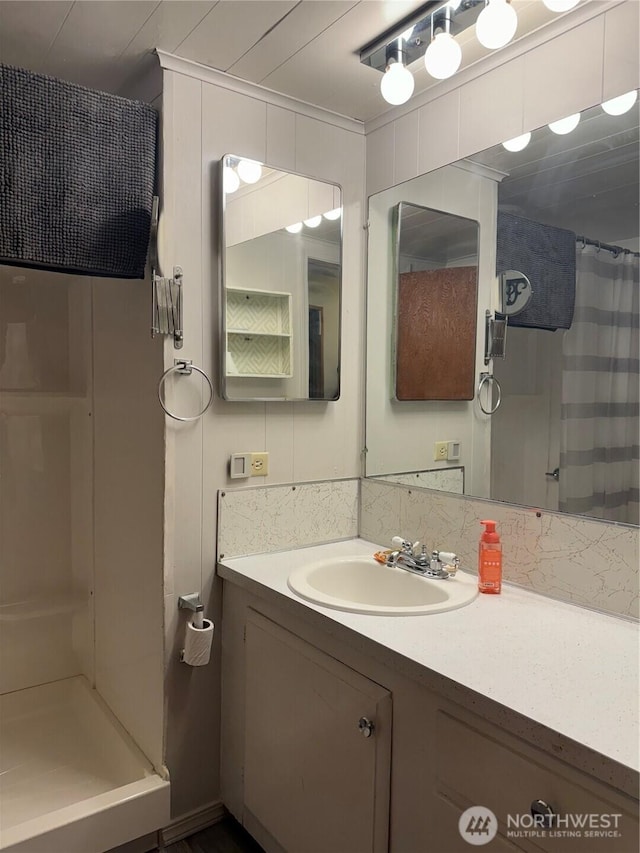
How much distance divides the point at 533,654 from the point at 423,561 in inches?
19.9

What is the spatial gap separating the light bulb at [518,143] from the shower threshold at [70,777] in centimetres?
200

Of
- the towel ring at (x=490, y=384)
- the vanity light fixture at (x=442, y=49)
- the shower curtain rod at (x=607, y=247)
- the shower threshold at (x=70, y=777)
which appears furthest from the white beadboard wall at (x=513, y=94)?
the shower threshold at (x=70, y=777)

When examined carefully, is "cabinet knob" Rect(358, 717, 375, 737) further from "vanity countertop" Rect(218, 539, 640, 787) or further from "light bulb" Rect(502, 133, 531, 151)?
"light bulb" Rect(502, 133, 531, 151)

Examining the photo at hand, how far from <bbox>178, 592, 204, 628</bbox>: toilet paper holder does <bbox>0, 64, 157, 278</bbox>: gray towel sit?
0.93 meters

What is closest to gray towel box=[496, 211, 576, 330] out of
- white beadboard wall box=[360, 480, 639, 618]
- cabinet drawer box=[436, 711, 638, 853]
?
white beadboard wall box=[360, 480, 639, 618]

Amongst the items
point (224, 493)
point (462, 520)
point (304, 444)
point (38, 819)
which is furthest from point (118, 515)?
point (462, 520)

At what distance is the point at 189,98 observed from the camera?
1.67 m

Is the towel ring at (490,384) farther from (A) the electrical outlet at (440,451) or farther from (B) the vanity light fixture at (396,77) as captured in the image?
(B) the vanity light fixture at (396,77)

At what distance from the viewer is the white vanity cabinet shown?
0.93 metres

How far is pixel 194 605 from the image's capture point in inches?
67.5

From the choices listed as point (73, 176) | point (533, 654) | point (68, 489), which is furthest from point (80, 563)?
point (533, 654)

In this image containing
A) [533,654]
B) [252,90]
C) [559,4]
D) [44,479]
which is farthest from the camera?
[44,479]

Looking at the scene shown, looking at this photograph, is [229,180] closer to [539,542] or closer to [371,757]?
[539,542]

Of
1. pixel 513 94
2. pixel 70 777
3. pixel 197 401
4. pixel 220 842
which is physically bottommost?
pixel 220 842
